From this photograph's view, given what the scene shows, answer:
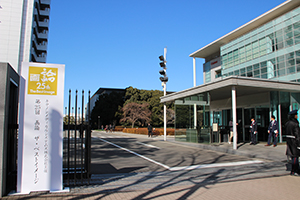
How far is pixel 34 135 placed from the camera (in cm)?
513

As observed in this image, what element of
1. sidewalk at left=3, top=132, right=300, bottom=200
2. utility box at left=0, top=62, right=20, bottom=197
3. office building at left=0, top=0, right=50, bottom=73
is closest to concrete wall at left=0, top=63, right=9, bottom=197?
utility box at left=0, top=62, right=20, bottom=197

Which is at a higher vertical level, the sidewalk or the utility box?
the utility box

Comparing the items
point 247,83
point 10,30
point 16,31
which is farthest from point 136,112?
point 247,83

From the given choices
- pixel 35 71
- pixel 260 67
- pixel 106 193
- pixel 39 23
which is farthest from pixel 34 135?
pixel 39 23

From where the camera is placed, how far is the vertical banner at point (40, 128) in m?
5.05

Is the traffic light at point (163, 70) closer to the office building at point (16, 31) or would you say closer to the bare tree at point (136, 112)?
the office building at point (16, 31)

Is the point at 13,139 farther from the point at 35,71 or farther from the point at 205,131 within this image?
the point at 205,131

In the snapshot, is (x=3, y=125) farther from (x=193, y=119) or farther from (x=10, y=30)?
(x=10, y=30)

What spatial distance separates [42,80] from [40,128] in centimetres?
106

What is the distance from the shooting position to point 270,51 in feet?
84.9

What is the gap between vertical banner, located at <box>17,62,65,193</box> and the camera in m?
5.05

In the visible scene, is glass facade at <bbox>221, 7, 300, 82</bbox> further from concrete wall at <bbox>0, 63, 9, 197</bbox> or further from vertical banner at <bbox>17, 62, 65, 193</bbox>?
concrete wall at <bbox>0, 63, 9, 197</bbox>

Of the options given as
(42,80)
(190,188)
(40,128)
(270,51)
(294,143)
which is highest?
(270,51)

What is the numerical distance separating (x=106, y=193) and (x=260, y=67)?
2645 centimetres
